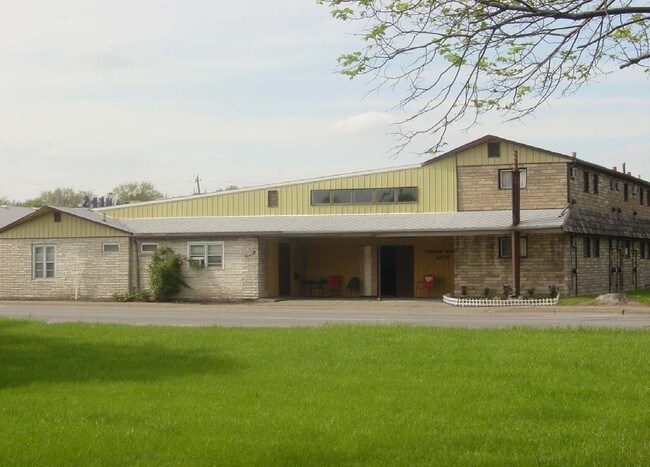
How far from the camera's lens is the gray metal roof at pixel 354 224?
33.8m

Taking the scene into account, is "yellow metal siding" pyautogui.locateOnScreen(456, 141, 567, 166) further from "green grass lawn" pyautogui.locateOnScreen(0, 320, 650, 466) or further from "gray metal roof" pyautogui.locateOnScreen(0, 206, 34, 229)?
"gray metal roof" pyautogui.locateOnScreen(0, 206, 34, 229)

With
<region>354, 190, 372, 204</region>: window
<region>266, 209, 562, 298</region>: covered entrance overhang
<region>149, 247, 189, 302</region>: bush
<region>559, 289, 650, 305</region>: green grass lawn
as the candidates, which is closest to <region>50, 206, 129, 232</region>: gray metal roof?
<region>149, 247, 189, 302</region>: bush

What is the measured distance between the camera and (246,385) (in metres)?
12.2

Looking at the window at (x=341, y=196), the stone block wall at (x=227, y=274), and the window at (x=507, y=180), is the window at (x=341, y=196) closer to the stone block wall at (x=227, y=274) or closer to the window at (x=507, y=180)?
the stone block wall at (x=227, y=274)

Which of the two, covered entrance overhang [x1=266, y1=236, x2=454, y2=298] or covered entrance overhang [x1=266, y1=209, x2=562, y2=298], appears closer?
covered entrance overhang [x1=266, y1=209, x2=562, y2=298]

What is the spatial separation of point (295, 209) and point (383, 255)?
12.9ft

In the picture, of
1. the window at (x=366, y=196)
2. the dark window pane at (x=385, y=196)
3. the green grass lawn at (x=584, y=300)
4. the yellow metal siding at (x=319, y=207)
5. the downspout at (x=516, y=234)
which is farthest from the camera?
the dark window pane at (x=385, y=196)

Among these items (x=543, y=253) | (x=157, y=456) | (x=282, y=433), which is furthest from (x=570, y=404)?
(x=543, y=253)

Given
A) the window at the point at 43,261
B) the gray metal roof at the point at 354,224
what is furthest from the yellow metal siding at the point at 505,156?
the window at the point at 43,261

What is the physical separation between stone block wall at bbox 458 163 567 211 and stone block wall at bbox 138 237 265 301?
26.3 feet

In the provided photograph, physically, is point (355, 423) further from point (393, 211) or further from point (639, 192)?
point (639, 192)

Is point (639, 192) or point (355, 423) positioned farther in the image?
point (639, 192)

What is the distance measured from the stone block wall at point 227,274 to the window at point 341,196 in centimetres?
412

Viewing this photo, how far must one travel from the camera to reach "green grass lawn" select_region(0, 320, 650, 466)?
8742mm
